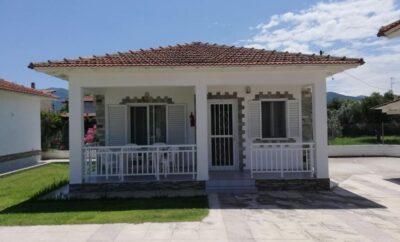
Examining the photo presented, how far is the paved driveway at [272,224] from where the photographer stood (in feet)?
25.5

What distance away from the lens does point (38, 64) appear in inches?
470

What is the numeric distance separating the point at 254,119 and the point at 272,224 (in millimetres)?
6580

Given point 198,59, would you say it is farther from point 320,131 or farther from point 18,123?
point 18,123

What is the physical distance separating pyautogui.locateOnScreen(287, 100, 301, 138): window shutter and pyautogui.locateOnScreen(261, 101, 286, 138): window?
0.22 m

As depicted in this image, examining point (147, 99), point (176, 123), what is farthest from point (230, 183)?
point (147, 99)

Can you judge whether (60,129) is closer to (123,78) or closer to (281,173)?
(123,78)

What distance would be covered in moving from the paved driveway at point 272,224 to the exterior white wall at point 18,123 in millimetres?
12473

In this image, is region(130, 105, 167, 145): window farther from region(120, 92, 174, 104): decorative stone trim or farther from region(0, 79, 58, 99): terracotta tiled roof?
region(0, 79, 58, 99): terracotta tiled roof

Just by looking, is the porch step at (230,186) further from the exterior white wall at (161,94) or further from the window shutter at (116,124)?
the window shutter at (116,124)

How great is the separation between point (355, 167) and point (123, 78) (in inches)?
453

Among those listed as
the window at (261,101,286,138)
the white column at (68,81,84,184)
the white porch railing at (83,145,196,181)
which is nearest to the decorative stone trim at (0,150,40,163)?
the white porch railing at (83,145,196,181)

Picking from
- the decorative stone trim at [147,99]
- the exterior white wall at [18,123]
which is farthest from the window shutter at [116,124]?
the exterior white wall at [18,123]

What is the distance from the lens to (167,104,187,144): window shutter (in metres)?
15.2

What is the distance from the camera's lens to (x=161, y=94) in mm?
15195
